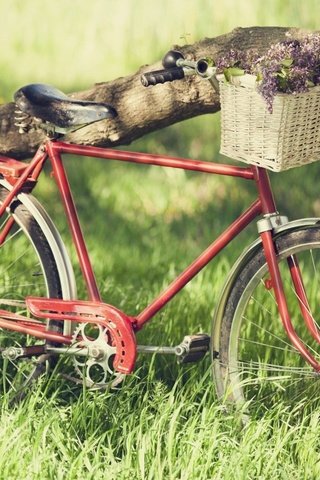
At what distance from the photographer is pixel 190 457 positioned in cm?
450

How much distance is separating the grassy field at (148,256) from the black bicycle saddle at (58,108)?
35.3 inches

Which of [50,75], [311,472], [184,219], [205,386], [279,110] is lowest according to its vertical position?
[311,472]

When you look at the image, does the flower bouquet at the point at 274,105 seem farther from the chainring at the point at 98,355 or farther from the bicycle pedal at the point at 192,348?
the chainring at the point at 98,355

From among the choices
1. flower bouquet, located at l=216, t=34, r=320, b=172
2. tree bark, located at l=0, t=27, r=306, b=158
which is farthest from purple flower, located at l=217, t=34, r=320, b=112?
tree bark, located at l=0, t=27, r=306, b=158

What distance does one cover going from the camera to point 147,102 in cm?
543

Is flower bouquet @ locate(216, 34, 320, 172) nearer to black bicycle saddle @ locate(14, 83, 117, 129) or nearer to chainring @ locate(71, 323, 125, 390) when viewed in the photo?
black bicycle saddle @ locate(14, 83, 117, 129)

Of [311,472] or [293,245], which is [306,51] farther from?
[311,472]

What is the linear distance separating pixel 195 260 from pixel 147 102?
89cm

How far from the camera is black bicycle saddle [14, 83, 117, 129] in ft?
15.7

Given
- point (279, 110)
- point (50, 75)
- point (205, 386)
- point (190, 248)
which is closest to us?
point (279, 110)

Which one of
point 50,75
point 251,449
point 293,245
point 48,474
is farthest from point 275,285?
point 50,75

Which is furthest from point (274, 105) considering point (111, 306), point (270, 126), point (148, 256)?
point (148, 256)

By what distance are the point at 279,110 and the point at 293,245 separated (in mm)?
511

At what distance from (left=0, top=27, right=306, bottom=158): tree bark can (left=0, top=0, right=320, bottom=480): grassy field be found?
2.77 ft
